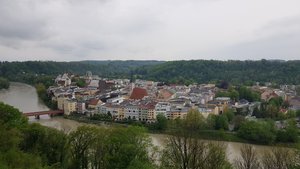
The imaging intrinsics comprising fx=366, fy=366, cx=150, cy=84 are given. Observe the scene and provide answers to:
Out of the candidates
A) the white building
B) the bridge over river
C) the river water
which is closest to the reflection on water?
the river water

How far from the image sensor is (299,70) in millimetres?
38188

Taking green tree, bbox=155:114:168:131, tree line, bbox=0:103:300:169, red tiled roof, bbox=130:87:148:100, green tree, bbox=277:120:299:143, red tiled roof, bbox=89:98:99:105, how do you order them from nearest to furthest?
tree line, bbox=0:103:300:169 → green tree, bbox=277:120:299:143 → green tree, bbox=155:114:168:131 → red tiled roof, bbox=89:98:99:105 → red tiled roof, bbox=130:87:148:100

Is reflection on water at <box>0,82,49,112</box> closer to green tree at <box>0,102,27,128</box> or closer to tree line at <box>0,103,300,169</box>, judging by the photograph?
green tree at <box>0,102,27,128</box>

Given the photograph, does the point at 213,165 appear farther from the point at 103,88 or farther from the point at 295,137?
the point at 103,88

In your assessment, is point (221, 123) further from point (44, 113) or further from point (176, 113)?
point (44, 113)

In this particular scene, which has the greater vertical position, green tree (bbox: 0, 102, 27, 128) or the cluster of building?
green tree (bbox: 0, 102, 27, 128)

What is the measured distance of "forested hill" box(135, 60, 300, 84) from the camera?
38594 mm

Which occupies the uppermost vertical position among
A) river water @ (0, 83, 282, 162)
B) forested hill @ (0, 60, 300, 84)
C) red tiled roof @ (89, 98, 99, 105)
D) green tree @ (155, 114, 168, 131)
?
forested hill @ (0, 60, 300, 84)

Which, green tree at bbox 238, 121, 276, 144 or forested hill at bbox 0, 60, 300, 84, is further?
forested hill at bbox 0, 60, 300, 84

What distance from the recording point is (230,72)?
43.0m

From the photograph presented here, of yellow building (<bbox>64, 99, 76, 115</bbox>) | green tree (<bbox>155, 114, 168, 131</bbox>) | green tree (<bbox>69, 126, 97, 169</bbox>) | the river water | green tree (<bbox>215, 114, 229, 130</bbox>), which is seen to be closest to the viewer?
green tree (<bbox>69, 126, 97, 169</bbox>)

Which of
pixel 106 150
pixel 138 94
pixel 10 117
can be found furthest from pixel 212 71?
pixel 106 150

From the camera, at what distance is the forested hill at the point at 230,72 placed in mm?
38594

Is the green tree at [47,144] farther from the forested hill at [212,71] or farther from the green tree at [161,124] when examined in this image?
the forested hill at [212,71]
